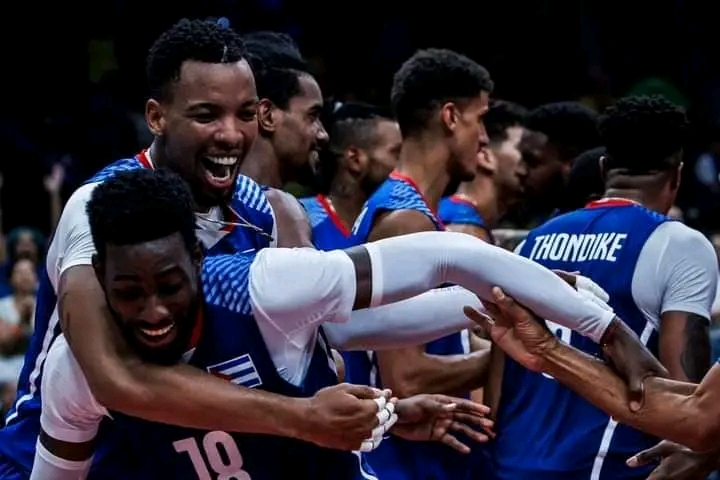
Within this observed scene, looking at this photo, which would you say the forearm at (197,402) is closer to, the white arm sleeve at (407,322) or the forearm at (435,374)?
the white arm sleeve at (407,322)

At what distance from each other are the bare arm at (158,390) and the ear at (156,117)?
75 centimetres

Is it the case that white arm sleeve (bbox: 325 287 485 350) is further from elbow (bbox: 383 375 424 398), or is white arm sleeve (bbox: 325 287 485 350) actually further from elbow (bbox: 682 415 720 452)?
elbow (bbox: 383 375 424 398)

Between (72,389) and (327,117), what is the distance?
3.70 metres

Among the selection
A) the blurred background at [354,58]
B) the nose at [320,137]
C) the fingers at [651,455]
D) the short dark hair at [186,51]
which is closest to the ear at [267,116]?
the nose at [320,137]

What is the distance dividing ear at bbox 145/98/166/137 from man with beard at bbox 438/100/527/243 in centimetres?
278

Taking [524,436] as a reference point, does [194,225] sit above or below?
above

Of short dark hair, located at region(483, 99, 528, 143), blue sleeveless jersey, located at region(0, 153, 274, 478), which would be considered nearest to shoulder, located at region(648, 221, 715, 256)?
blue sleeveless jersey, located at region(0, 153, 274, 478)

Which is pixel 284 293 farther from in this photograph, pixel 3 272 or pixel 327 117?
pixel 3 272

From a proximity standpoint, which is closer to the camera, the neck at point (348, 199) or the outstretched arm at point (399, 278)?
the outstretched arm at point (399, 278)

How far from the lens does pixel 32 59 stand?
1262 centimetres

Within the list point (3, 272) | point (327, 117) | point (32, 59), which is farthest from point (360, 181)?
point (32, 59)

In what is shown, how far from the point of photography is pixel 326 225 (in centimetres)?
688

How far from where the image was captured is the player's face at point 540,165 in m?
7.32

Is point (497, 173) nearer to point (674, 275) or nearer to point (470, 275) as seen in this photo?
point (674, 275)
